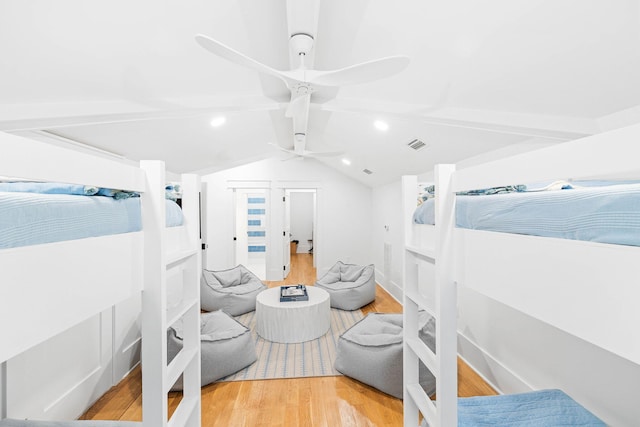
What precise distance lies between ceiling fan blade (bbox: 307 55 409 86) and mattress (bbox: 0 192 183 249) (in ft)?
3.67

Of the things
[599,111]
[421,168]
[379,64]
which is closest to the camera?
[379,64]

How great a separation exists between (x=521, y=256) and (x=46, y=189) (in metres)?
1.41

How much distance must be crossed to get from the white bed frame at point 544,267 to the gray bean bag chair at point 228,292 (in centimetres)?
297

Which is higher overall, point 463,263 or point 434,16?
point 434,16

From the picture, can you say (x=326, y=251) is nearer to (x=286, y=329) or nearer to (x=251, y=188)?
(x=251, y=188)

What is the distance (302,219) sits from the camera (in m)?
9.95

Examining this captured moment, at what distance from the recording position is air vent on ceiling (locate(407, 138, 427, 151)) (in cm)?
308

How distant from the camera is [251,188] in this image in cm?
609

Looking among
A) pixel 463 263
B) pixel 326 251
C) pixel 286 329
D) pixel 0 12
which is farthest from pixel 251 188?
pixel 463 263

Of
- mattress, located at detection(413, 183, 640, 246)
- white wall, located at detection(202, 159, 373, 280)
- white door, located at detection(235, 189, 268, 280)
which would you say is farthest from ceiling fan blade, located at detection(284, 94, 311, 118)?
white door, located at detection(235, 189, 268, 280)

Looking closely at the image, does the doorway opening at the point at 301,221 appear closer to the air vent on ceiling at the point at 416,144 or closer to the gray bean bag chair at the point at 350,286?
the gray bean bag chair at the point at 350,286

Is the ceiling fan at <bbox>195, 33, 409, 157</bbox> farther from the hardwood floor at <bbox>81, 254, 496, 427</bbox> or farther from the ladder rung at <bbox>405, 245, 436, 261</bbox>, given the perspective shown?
the hardwood floor at <bbox>81, 254, 496, 427</bbox>

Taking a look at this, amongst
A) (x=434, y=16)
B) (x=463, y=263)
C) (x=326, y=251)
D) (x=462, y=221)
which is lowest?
(x=326, y=251)

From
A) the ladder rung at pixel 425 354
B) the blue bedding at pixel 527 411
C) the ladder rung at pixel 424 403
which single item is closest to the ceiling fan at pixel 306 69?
the ladder rung at pixel 425 354
